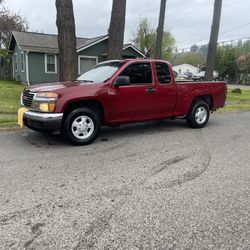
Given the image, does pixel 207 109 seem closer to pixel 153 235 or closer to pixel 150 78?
pixel 150 78

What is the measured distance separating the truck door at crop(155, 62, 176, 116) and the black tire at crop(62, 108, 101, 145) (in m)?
1.85

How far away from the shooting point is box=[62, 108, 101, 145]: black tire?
612 centimetres

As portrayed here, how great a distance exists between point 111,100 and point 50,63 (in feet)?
61.2

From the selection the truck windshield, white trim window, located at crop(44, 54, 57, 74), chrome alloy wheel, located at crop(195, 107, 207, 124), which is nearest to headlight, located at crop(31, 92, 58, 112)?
the truck windshield

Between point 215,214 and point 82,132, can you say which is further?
point 82,132

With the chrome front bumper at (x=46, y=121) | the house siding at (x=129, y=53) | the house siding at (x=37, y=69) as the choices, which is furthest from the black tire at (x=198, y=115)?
the house siding at (x=37, y=69)

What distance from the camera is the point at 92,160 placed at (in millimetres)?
5285

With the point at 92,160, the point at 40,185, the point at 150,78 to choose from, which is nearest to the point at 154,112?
A: the point at 150,78

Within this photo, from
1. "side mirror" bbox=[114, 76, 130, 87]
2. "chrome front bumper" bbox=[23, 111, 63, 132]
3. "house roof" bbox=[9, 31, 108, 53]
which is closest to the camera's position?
"chrome front bumper" bbox=[23, 111, 63, 132]

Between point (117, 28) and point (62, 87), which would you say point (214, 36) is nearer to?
point (117, 28)

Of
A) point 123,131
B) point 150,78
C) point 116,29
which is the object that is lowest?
point 123,131

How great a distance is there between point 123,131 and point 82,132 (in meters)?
1.84

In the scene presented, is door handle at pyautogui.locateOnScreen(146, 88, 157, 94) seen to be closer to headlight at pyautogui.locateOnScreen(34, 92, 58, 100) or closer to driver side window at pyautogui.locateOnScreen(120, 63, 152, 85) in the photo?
driver side window at pyautogui.locateOnScreen(120, 63, 152, 85)

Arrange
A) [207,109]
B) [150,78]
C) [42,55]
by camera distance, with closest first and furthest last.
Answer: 1. [150,78]
2. [207,109]
3. [42,55]
